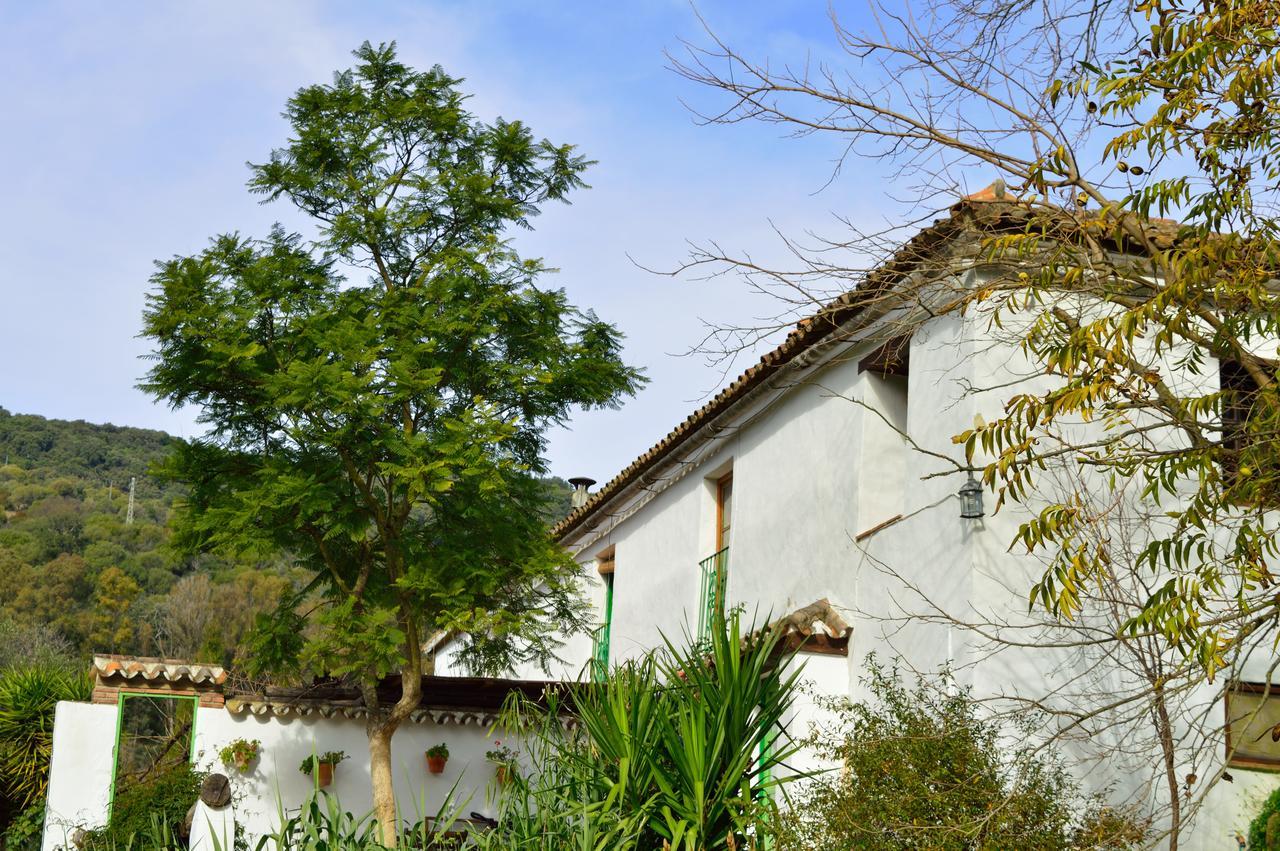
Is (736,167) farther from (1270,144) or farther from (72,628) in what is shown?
(72,628)

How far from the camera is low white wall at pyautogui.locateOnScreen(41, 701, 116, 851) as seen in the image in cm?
1284

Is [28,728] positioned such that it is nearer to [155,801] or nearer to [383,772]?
[155,801]

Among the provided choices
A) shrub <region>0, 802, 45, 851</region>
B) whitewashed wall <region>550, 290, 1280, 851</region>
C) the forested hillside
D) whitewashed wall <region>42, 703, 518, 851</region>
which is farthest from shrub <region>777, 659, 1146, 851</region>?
the forested hillside

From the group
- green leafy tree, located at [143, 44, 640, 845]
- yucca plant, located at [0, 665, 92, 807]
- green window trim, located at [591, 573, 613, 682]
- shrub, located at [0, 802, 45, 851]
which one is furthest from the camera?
green window trim, located at [591, 573, 613, 682]

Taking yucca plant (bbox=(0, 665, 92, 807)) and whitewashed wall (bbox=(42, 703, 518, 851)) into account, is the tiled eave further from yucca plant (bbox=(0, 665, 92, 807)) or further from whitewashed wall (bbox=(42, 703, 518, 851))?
yucca plant (bbox=(0, 665, 92, 807))

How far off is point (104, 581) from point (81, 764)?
2890 centimetres

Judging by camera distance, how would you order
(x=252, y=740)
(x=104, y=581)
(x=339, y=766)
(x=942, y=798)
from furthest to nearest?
(x=104, y=581), (x=339, y=766), (x=252, y=740), (x=942, y=798)

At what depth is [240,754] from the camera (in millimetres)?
13047

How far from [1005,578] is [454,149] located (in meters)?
7.02

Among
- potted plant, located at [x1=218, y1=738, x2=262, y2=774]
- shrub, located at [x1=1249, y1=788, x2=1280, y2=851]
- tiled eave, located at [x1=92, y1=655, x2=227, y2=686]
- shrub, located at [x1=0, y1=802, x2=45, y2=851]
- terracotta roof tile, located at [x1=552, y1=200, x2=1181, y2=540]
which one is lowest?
shrub, located at [x1=0, y1=802, x2=45, y2=851]

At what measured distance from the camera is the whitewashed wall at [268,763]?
12.9 m

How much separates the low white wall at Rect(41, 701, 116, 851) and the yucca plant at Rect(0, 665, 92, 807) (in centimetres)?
246

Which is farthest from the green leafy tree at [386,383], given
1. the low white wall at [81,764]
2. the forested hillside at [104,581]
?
the forested hillside at [104,581]

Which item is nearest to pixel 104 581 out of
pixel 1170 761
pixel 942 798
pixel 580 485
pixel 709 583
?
pixel 580 485
